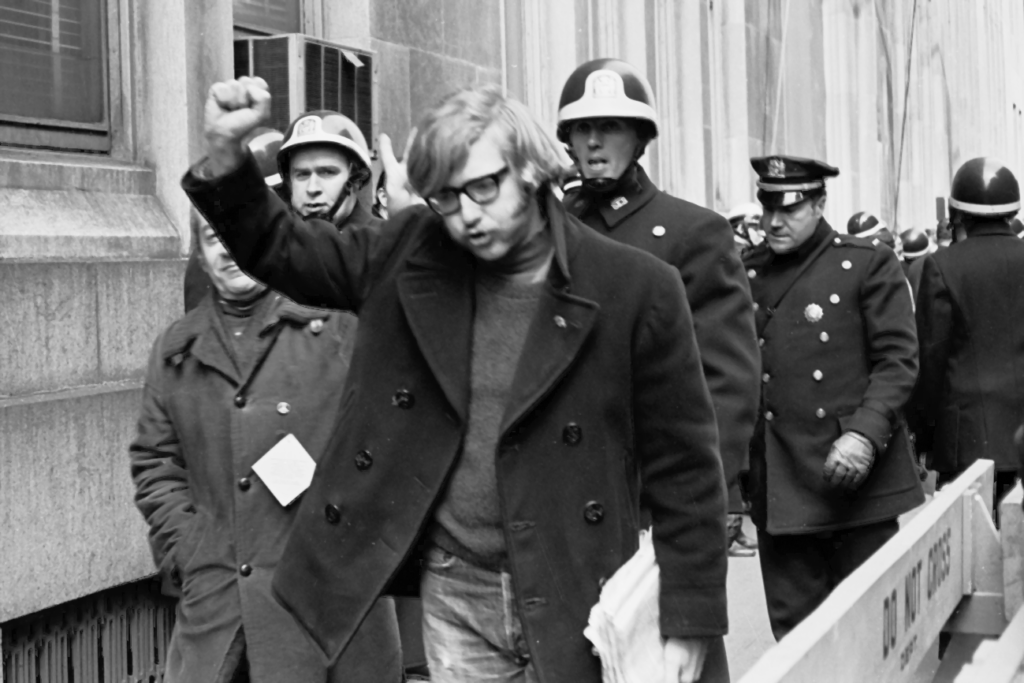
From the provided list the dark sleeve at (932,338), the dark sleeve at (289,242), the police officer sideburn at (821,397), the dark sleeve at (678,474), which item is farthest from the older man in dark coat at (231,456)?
the dark sleeve at (932,338)

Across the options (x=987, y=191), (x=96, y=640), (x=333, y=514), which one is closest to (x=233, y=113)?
(x=333, y=514)

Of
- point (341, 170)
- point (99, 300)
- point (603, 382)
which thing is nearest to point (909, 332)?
point (341, 170)

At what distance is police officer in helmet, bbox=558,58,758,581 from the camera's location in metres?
4.80

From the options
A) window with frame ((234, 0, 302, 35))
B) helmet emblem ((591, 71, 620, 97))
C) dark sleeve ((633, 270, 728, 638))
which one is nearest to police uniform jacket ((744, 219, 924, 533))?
helmet emblem ((591, 71, 620, 97))

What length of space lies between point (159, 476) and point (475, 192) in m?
1.62

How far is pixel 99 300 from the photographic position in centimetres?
645

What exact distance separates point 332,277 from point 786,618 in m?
3.86

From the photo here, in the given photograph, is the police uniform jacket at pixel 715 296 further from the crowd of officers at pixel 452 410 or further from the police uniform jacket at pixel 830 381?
the police uniform jacket at pixel 830 381

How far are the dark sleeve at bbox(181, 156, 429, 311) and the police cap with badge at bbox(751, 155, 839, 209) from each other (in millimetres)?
3466

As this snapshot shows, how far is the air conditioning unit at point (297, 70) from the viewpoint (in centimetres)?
845

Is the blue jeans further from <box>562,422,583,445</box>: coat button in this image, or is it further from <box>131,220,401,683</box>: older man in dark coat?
<box>131,220,401,683</box>: older man in dark coat

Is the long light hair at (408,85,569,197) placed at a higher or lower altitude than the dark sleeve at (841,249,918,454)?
higher

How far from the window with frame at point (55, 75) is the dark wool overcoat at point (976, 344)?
13.3 ft

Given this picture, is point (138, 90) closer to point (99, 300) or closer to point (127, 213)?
point (127, 213)
